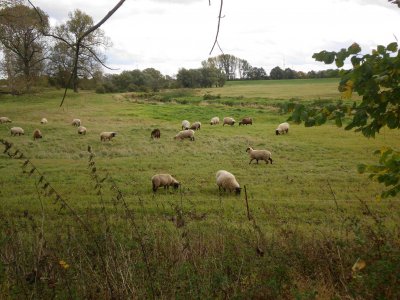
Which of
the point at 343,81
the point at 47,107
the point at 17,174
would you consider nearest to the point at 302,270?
the point at 343,81

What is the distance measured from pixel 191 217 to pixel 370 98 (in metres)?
7.47

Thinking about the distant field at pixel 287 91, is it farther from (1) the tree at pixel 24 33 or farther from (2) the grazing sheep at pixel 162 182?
(1) the tree at pixel 24 33

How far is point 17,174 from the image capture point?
53.7 ft

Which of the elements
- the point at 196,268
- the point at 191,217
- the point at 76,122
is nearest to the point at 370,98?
the point at 196,268

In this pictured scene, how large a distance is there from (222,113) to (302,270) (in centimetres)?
4178

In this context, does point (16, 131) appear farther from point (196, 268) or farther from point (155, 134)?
point (196, 268)

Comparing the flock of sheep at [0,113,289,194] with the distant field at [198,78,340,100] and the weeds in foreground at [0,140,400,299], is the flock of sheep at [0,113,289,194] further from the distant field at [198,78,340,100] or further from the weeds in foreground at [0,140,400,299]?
the distant field at [198,78,340,100]

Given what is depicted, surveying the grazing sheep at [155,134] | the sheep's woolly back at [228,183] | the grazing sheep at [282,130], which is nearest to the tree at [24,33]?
the sheep's woolly back at [228,183]

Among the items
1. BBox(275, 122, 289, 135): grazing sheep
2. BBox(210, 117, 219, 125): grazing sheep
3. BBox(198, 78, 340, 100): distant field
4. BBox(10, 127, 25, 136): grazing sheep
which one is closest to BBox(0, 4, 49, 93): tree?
BBox(10, 127, 25, 136): grazing sheep

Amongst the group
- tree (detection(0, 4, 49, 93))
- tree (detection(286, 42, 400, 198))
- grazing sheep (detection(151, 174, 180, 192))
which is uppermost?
tree (detection(0, 4, 49, 93))

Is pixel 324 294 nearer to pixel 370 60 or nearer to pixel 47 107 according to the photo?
pixel 370 60

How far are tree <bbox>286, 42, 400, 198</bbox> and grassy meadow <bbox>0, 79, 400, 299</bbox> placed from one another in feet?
2.89

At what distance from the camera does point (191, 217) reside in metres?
10.3

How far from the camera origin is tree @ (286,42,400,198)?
3398mm
